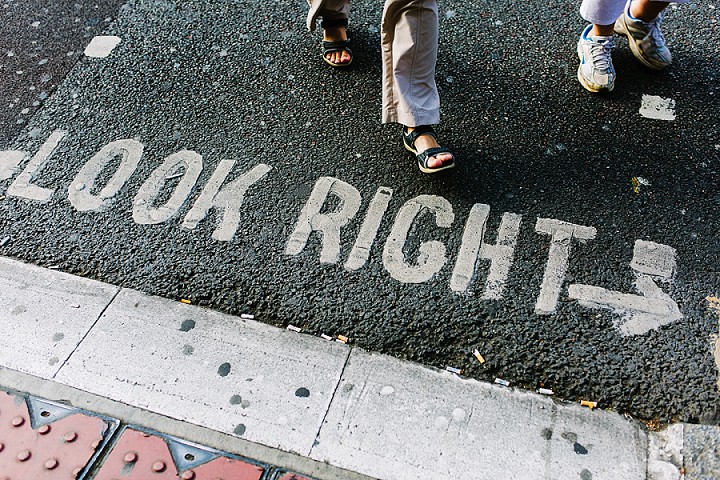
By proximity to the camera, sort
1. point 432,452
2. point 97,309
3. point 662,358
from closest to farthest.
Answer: point 432,452 → point 662,358 → point 97,309

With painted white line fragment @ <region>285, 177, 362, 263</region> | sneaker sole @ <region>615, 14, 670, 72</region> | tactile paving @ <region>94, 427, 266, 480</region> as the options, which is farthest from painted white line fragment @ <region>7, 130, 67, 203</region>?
sneaker sole @ <region>615, 14, 670, 72</region>

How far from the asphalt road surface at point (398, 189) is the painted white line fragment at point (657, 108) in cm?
2

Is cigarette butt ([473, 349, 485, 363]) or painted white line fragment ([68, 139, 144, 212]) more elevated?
painted white line fragment ([68, 139, 144, 212])

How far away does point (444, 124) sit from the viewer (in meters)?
3.10

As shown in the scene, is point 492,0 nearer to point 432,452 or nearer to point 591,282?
point 591,282

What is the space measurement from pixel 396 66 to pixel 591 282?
1.17m

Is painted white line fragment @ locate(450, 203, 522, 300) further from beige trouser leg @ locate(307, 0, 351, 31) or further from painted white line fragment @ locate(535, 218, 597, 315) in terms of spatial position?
beige trouser leg @ locate(307, 0, 351, 31)

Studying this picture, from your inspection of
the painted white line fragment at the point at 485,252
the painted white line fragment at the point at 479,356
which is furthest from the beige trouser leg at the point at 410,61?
the painted white line fragment at the point at 479,356

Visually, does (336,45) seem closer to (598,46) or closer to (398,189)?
(398,189)

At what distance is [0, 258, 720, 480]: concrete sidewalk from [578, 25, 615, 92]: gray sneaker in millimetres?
1767

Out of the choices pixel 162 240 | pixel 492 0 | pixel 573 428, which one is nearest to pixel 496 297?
pixel 573 428

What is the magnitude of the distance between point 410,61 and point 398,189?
55 centimetres

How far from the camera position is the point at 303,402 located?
2.10m

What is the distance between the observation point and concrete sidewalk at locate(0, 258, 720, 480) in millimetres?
1945
